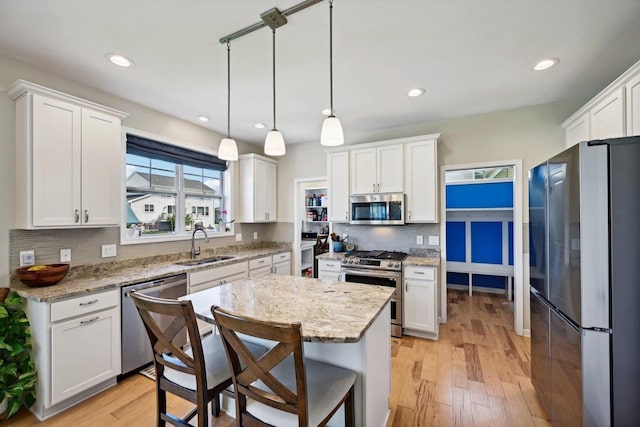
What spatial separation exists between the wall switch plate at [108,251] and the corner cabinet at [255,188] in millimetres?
1859

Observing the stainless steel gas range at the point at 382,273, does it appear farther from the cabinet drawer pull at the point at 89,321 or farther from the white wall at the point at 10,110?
the white wall at the point at 10,110

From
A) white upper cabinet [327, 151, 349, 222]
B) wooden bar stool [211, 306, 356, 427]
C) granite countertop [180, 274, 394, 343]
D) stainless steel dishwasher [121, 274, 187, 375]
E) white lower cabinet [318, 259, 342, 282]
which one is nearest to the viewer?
wooden bar stool [211, 306, 356, 427]

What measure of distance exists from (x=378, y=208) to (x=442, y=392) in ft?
7.09

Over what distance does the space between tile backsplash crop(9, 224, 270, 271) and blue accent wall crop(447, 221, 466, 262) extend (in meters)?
4.88

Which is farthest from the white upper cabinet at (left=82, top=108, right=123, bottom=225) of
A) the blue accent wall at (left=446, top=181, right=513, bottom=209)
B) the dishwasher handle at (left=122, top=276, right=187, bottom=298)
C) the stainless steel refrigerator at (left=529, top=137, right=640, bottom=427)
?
the blue accent wall at (left=446, top=181, right=513, bottom=209)

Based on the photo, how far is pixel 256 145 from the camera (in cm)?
485

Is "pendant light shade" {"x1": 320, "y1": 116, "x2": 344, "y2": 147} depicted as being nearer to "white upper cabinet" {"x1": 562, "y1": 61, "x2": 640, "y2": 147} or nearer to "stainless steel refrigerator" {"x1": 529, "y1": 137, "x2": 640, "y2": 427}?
"stainless steel refrigerator" {"x1": 529, "y1": 137, "x2": 640, "y2": 427}

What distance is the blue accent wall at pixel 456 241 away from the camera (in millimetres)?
5117

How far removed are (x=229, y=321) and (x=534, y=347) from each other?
2350 millimetres

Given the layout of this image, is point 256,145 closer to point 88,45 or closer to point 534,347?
point 88,45

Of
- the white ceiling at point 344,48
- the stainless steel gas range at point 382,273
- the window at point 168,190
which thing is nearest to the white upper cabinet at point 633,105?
the white ceiling at point 344,48

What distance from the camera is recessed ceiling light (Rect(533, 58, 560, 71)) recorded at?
2.21 m

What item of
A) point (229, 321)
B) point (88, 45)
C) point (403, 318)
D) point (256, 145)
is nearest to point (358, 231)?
point (403, 318)

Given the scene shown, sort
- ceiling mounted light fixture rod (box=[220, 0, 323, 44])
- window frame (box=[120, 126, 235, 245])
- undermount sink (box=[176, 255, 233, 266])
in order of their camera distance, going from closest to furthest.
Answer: ceiling mounted light fixture rod (box=[220, 0, 323, 44]) < window frame (box=[120, 126, 235, 245]) < undermount sink (box=[176, 255, 233, 266])
